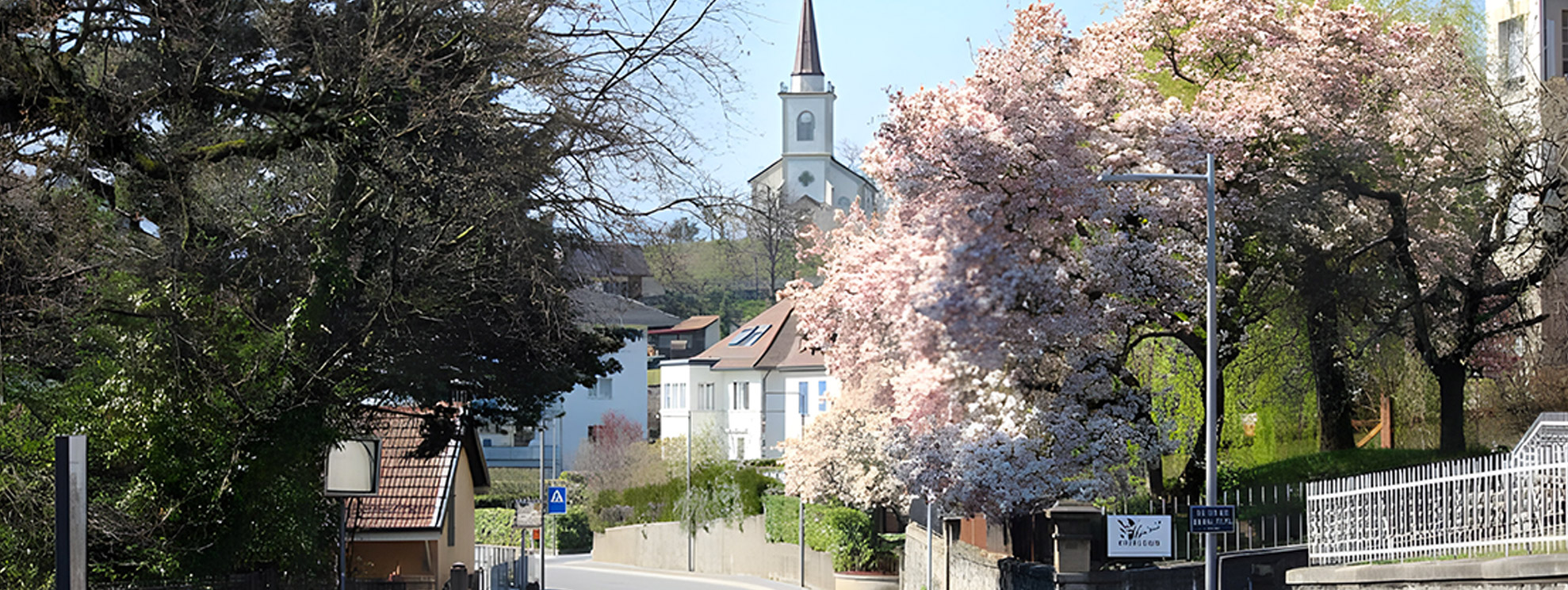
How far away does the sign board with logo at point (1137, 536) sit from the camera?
22922 mm

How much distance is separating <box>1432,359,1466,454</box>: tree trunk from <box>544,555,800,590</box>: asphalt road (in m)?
28.9

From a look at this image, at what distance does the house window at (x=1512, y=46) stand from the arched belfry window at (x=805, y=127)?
365 ft

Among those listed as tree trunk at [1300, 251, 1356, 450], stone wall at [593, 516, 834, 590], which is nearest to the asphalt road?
stone wall at [593, 516, 834, 590]

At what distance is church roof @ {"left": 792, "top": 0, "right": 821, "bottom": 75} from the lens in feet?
471

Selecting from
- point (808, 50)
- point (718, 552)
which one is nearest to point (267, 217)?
point (718, 552)

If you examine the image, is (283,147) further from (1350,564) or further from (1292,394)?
(1292,394)

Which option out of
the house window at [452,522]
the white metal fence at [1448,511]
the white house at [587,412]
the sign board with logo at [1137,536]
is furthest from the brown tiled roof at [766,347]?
the white metal fence at [1448,511]

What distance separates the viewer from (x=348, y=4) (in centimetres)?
1777

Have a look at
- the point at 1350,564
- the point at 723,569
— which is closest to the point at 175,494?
the point at 1350,564

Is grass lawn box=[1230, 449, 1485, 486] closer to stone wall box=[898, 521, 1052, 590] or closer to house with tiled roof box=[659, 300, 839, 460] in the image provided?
stone wall box=[898, 521, 1052, 590]

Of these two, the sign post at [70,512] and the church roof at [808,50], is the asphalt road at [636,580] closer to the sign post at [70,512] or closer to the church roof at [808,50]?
the sign post at [70,512]

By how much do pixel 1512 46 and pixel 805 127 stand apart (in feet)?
371

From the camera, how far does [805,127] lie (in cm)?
14588

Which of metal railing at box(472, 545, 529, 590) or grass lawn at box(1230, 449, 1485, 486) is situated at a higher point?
grass lawn at box(1230, 449, 1485, 486)
